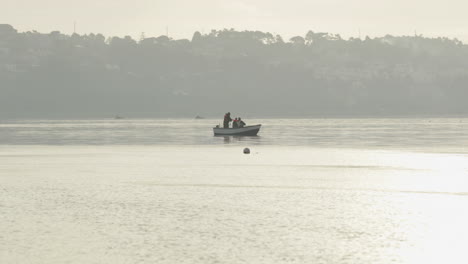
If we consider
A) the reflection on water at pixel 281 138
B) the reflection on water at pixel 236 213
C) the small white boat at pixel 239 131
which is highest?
the small white boat at pixel 239 131

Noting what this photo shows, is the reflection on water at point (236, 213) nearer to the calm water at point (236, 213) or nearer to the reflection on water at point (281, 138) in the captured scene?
the calm water at point (236, 213)

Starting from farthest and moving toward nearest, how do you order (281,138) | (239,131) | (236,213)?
(281,138)
(239,131)
(236,213)

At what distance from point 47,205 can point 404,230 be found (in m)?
12.9

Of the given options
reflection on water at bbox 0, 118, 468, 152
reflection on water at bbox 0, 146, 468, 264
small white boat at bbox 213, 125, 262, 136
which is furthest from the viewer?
small white boat at bbox 213, 125, 262, 136

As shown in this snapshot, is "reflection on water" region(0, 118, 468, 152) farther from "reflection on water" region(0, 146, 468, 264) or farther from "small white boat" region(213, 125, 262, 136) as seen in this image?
A: "reflection on water" region(0, 146, 468, 264)

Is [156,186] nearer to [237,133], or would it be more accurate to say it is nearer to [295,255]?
[295,255]

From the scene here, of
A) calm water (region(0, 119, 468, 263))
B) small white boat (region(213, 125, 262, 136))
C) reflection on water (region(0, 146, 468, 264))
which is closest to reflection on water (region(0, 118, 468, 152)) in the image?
small white boat (region(213, 125, 262, 136))

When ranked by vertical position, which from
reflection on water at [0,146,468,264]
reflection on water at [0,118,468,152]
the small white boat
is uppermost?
the small white boat

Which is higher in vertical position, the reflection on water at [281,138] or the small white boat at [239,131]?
the small white boat at [239,131]

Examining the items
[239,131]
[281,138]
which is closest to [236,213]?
[239,131]

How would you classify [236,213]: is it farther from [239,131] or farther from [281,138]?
[281,138]

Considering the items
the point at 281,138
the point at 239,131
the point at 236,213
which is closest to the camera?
the point at 236,213

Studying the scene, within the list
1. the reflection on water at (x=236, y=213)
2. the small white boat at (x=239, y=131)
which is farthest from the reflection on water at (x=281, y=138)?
the reflection on water at (x=236, y=213)

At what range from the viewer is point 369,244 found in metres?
18.9
